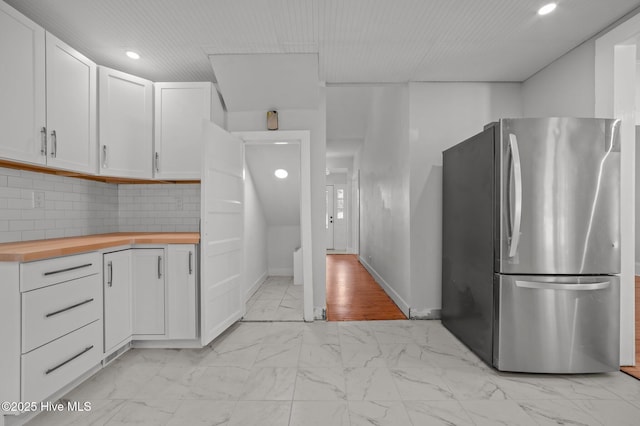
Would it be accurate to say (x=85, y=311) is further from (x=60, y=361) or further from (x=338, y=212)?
(x=338, y=212)

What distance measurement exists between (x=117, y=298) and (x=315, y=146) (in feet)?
7.13

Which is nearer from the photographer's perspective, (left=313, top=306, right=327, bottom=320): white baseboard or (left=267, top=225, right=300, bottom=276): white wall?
(left=313, top=306, right=327, bottom=320): white baseboard

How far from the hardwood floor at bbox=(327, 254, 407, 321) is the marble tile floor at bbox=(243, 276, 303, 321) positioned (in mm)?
399

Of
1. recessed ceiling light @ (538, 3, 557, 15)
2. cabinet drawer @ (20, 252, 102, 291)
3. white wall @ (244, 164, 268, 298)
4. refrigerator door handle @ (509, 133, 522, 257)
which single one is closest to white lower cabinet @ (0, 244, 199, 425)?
cabinet drawer @ (20, 252, 102, 291)

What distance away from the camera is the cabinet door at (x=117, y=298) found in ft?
7.26

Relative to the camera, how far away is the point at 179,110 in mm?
2879

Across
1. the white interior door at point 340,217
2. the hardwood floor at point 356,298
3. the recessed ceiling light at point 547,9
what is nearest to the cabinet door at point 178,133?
the hardwood floor at point 356,298

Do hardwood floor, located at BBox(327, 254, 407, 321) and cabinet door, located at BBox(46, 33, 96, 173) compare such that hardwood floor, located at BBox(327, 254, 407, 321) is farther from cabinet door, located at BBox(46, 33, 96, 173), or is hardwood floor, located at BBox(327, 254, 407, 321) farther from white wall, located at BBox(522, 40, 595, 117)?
cabinet door, located at BBox(46, 33, 96, 173)

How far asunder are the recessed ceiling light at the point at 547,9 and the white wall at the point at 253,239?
10.1 feet

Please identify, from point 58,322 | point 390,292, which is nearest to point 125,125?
point 58,322

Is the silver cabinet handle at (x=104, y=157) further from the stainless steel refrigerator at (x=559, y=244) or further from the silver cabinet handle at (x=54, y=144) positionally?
the stainless steel refrigerator at (x=559, y=244)

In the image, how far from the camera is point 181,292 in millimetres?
2516

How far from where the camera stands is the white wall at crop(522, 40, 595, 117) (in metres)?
2.47

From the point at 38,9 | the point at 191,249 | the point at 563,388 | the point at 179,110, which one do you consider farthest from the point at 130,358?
the point at 563,388
